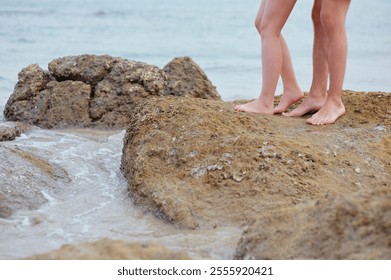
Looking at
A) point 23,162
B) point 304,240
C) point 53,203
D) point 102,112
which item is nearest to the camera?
point 304,240

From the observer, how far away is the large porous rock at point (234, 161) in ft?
13.3

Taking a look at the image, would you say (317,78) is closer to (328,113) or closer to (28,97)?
(328,113)

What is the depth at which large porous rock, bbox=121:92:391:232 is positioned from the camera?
13.3 feet

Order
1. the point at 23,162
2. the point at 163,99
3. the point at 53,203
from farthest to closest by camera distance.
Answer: the point at 163,99
the point at 23,162
the point at 53,203

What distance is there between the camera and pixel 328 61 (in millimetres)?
5246

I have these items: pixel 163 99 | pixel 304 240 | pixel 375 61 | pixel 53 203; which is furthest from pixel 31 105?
pixel 375 61

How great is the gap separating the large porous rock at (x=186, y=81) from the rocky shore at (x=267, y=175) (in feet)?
5.92

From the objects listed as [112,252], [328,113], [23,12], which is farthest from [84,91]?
[23,12]

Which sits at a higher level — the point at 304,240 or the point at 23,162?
the point at 304,240

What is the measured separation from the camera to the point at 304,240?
2922 millimetres

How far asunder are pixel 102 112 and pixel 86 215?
2876 mm

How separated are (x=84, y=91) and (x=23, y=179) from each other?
8.51 feet

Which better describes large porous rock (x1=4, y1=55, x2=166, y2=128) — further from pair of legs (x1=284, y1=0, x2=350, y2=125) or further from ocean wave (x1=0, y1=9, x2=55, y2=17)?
ocean wave (x1=0, y1=9, x2=55, y2=17)

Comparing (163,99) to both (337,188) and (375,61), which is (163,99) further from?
(375,61)
